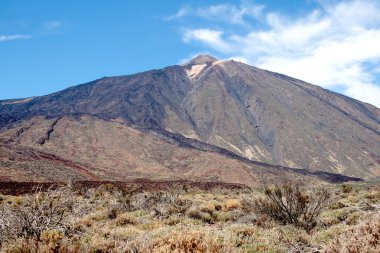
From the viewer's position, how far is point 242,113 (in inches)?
6068

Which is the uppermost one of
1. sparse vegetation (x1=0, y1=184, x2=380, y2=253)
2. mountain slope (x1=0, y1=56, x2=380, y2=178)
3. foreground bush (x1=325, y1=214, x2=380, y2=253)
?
mountain slope (x1=0, y1=56, x2=380, y2=178)

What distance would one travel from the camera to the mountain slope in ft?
424

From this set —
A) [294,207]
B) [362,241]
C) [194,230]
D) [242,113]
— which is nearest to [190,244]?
[194,230]

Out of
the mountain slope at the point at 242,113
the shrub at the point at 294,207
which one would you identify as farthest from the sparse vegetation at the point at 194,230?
the mountain slope at the point at 242,113

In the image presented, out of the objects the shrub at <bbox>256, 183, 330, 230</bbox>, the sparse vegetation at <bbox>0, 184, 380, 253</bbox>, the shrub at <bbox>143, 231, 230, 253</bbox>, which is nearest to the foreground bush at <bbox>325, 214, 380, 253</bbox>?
the sparse vegetation at <bbox>0, 184, 380, 253</bbox>

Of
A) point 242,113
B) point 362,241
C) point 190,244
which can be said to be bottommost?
point 190,244

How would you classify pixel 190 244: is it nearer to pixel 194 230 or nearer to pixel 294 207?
pixel 194 230

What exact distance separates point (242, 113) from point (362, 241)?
149397mm

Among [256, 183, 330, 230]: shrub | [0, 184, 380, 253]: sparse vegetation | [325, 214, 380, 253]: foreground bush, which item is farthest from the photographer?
[256, 183, 330, 230]: shrub

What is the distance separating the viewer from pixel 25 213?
353 inches

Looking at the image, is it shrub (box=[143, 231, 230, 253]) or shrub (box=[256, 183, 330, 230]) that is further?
shrub (box=[256, 183, 330, 230])

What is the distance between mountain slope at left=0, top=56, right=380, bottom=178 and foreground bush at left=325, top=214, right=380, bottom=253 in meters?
113

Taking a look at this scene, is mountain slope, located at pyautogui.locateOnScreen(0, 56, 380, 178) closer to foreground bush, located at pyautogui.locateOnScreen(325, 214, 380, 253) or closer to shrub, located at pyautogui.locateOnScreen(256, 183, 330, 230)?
shrub, located at pyautogui.locateOnScreen(256, 183, 330, 230)

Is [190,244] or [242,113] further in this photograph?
[242,113]
